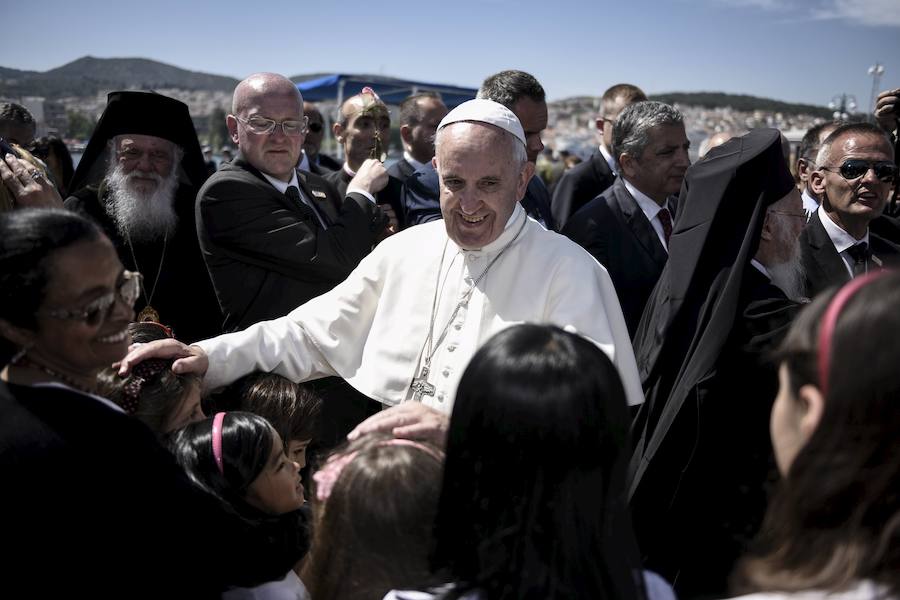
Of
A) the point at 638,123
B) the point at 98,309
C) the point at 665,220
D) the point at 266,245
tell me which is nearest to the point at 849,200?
the point at 665,220

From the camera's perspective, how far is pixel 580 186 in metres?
5.90

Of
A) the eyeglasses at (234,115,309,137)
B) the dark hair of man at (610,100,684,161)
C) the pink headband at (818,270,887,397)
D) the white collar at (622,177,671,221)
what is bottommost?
the pink headband at (818,270,887,397)

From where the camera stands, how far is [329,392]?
3.59 m

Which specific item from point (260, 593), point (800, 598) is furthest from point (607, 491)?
point (260, 593)

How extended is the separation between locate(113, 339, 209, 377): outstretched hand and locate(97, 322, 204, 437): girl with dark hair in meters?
0.03

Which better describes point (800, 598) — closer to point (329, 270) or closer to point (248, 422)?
point (248, 422)

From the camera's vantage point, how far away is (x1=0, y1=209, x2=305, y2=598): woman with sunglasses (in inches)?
60.4

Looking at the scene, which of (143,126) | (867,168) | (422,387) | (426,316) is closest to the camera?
(422,387)

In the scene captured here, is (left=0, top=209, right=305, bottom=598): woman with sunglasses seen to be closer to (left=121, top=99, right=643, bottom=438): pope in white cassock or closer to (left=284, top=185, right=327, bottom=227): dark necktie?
(left=121, top=99, right=643, bottom=438): pope in white cassock

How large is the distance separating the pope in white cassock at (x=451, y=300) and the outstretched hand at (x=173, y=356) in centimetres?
1

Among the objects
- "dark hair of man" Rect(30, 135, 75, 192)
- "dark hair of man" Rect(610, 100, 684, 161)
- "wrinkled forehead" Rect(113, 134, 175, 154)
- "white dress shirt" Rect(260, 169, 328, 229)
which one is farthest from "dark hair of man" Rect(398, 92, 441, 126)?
"dark hair of man" Rect(30, 135, 75, 192)

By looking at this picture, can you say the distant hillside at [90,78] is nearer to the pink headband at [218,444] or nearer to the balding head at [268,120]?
the balding head at [268,120]

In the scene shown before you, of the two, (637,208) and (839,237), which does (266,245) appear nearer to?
(637,208)

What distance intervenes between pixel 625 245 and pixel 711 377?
1.36 metres
